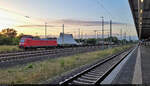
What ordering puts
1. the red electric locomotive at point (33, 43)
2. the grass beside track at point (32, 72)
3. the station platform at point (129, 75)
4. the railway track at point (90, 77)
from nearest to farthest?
the railway track at point (90, 77)
the station platform at point (129, 75)
the grass beside track at point (32, 72)
the red electric locomotive at point (33, 43)

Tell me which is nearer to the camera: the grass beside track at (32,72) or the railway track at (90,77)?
the railway track at (90,77)

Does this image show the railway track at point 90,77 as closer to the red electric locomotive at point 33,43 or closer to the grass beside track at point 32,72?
the grass beside track at point 32,72

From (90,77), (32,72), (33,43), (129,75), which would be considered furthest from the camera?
(33,43)

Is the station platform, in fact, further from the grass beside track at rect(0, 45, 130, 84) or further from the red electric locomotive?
the red electric locomotive

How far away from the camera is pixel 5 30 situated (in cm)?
10738

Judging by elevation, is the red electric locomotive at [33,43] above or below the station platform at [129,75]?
above

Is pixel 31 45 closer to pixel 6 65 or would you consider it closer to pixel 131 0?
pixel 6 65

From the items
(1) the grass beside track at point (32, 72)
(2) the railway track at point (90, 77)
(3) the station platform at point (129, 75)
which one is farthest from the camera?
(1) the grass beside track at point (32, 72)

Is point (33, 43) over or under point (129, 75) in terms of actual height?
over

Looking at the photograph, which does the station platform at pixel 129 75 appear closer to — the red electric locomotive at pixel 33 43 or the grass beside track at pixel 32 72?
the grass beside track at pixel 32 72

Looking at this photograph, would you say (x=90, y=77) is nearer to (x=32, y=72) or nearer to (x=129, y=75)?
(x=129, y=75)

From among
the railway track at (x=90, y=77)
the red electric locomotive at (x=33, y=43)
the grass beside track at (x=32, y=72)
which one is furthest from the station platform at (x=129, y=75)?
the red electric locomotive at (x=33, y=43)

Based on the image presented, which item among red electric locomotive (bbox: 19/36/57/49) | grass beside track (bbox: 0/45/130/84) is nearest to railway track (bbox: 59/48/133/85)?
grass beside track (bbox: 0/45/130/84)

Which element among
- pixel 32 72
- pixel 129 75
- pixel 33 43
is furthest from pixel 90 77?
pixel 33 43
